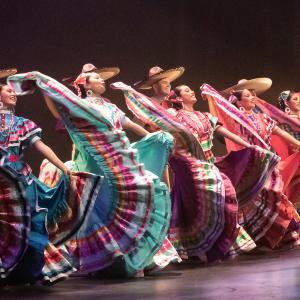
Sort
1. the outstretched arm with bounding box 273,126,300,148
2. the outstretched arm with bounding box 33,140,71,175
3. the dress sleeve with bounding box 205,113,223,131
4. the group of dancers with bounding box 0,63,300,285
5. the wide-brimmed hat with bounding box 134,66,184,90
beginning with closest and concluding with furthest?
the group of dancers with bounding box 0,63,300,285 → the outstretched arm with bounding box 33,140,71,175 → the wide-brimmed hat with bounding box 134,66,184,90 → the dress sleeve with bounding box 205,113,223,131 → the outstretched arm with bounding box 273,126,300,148

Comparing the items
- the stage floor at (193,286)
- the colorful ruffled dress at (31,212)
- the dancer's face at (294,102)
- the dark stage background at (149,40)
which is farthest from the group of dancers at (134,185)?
the dancer's face at (294,102)

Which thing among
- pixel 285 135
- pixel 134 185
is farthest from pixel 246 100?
pixel 134 185

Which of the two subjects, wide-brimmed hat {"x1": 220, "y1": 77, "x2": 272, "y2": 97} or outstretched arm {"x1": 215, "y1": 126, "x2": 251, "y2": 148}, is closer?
outstretched arm {"x1": 215, "y1": 126, "x2": 251, "y2": 148}

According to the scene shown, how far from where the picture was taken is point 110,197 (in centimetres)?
570

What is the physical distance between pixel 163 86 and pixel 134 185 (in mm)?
1269

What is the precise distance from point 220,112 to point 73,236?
2.23m

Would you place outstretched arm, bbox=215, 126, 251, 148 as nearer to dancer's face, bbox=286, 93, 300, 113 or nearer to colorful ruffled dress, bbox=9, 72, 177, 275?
dancer's face, bbox=286, 93, 300, 113

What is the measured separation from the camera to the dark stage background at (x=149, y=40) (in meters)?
6.83

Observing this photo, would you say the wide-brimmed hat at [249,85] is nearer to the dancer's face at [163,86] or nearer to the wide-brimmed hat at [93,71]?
the dancer's face at [163,86]

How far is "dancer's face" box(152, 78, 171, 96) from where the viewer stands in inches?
265

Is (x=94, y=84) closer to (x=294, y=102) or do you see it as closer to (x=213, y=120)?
(x=213, y=120)

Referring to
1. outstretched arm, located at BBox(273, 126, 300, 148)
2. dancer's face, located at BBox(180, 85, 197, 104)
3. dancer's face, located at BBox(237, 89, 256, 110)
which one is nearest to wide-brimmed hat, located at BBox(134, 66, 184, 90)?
dancer's face, located at BBox(180, 85, 197, 104)

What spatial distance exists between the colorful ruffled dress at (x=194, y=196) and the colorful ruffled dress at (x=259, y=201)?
66 centimetres

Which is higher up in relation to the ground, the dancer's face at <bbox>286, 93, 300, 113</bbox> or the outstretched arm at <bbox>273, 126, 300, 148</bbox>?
the dancer's face at <bbox>286, 93, 300, 113</bbox>
